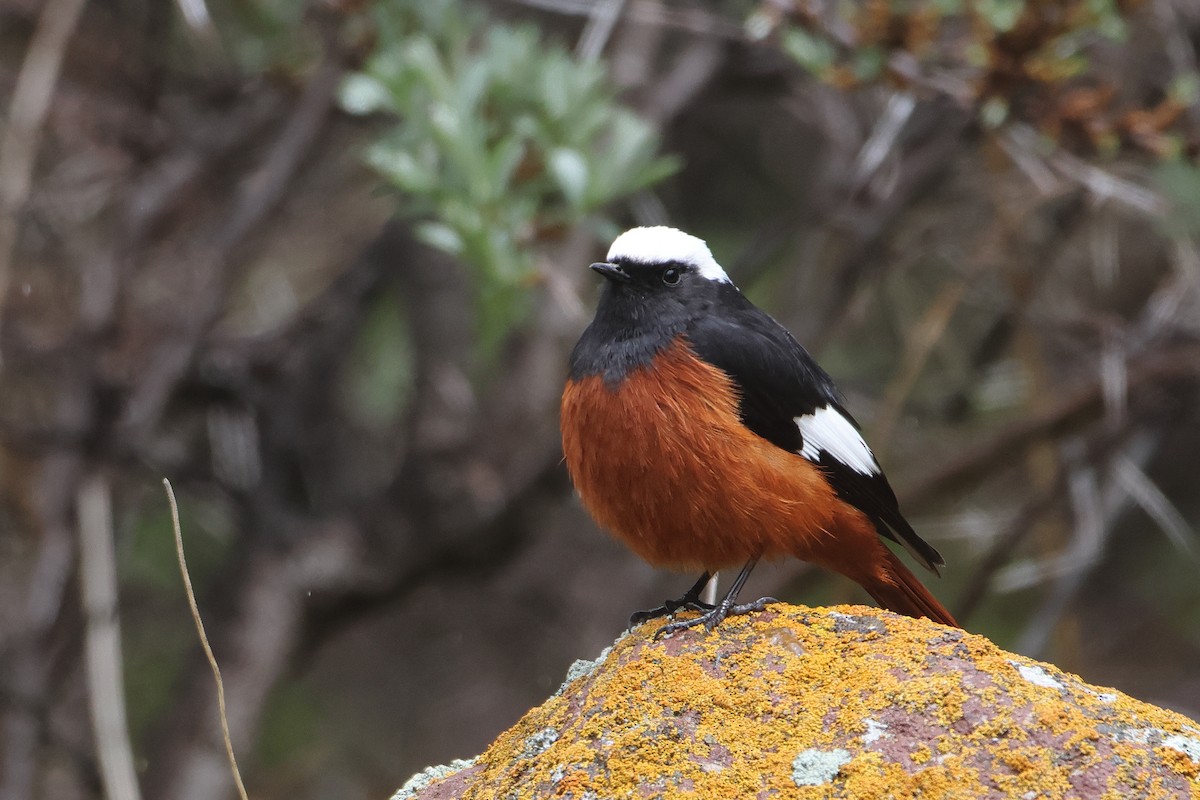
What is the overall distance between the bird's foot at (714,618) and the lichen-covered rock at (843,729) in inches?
5.0

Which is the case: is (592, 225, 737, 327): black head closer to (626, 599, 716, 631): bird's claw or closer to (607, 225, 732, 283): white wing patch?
(607, 225, 732, 283): white wing patch

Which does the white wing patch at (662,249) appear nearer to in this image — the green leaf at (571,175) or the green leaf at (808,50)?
the green leaf at (571,175)

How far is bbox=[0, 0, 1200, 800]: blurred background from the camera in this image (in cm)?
525

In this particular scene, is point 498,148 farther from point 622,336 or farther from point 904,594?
point 904,594

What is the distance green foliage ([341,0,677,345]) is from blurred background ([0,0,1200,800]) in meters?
0.08

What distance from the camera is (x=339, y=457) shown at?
6.57m

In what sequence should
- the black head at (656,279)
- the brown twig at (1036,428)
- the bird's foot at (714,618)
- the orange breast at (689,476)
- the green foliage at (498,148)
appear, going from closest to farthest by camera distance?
the bird's foot at (714,618) < the orange breast at (689,476) < the black head at (656,279) < the green foliage at (498,148) < the brown twig at (1036,428)

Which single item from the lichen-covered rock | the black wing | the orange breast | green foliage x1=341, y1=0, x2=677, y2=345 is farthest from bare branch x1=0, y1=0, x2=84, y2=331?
the lichen-covered rock

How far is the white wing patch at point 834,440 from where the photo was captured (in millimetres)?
3654

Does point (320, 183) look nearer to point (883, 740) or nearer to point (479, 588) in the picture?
point (479, 588)

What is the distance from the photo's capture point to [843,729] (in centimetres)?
234

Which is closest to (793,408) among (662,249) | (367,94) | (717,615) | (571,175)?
(662,249)

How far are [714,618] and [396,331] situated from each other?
172 inches

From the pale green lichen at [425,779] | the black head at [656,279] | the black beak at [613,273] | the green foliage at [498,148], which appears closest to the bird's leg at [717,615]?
the pale green lichen at [425,779]
